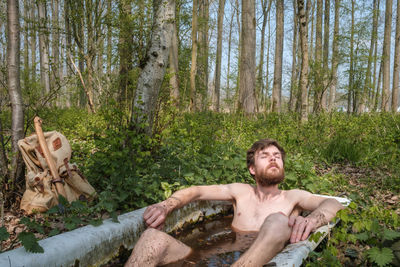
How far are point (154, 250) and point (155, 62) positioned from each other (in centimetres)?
275

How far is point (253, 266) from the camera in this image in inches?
67.0

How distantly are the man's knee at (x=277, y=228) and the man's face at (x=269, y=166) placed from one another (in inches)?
24.8

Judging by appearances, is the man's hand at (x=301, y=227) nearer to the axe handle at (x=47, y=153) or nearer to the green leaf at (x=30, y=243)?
the green leaf at (x=30, y=243)

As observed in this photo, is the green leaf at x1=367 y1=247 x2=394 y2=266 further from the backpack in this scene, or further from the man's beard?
the backpack

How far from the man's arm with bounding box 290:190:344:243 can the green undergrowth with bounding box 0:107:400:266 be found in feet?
0.40

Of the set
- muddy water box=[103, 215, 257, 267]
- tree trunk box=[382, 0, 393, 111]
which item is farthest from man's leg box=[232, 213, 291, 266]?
tree trunk box=[382, 0, 393, 111]

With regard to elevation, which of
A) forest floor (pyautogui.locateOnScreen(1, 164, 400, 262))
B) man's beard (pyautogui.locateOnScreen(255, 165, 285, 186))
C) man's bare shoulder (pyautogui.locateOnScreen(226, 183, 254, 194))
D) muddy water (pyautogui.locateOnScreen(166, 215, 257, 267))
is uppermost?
man's beard (pyautogui.locateOnScreen(255, 165, 285, 186))

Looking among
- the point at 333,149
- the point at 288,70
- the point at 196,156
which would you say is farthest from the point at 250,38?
the point at 288,70

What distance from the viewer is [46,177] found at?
9.48 ft

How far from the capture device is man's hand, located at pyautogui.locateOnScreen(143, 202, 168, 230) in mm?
2260

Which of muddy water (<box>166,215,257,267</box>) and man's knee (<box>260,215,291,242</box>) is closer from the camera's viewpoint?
man's knee (<box>260,215,291,242</box>)

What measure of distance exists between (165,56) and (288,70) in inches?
894

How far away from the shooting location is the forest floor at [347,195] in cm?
254

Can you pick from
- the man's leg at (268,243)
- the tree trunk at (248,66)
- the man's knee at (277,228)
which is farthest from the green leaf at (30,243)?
the tree trunk at (248,66)
